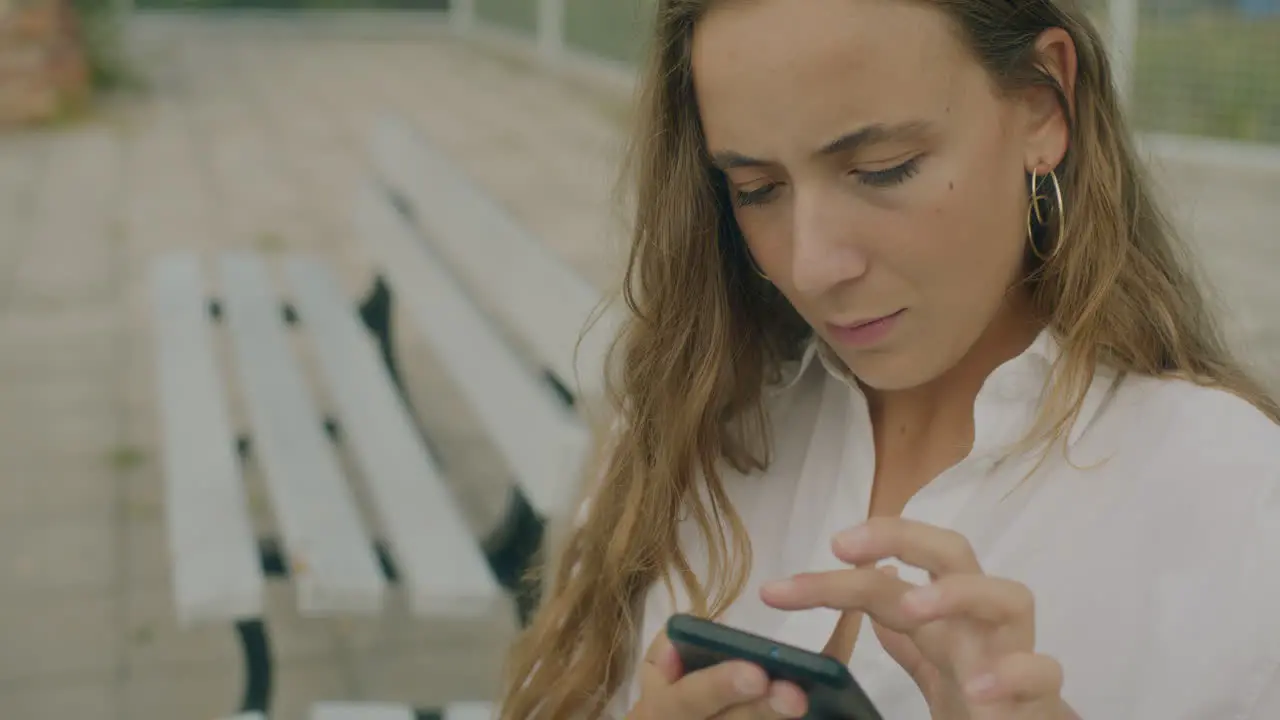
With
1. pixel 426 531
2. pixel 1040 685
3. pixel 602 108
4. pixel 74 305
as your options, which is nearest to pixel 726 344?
pixel 1040 685

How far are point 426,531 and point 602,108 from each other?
858cm

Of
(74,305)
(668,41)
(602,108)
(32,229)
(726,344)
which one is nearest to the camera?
(668,41)

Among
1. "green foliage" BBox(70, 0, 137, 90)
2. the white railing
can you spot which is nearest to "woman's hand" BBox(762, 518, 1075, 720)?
the white railing

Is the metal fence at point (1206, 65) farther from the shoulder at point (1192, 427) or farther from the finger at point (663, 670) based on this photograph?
the finger at point (663, 670)

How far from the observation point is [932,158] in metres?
1.23

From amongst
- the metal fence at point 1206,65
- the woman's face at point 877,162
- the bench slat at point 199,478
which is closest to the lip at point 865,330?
the woman's face at point 877,162

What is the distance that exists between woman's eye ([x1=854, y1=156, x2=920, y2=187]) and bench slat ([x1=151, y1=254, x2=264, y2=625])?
1.36m

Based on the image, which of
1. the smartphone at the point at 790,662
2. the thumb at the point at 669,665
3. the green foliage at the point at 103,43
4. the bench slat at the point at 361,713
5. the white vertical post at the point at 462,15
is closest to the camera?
the smartphone at the point at 790,662

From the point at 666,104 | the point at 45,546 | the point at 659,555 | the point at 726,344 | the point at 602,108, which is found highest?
the point at 666,104

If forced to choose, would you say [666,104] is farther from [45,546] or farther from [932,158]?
[45,546]

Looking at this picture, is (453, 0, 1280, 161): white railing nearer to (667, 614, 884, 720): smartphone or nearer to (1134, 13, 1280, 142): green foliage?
(1134, 13, 1280, 142): green foliage

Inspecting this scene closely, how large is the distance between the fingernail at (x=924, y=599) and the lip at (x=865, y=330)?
15.6 inches

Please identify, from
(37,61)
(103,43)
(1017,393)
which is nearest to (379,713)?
(1017,393)

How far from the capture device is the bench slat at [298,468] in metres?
2.26
